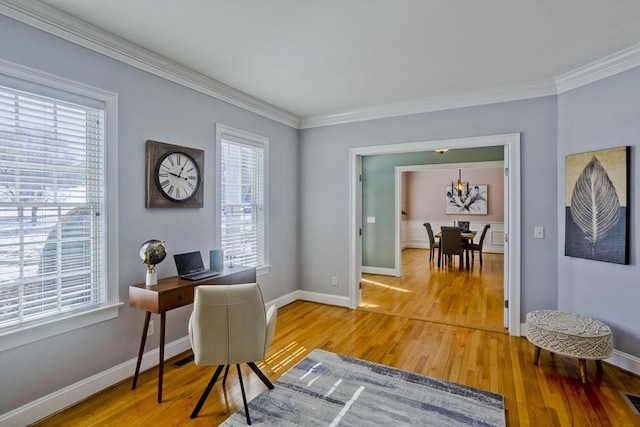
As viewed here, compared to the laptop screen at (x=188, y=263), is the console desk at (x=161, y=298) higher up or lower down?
lower down

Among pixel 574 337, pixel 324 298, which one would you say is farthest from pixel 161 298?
pixel 574 337

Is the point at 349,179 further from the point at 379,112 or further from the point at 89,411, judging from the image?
the point at 89,411

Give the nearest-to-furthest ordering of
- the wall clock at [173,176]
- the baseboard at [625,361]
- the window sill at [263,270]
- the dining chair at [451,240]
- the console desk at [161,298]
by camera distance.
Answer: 1. the console desk at [161,298]
2. the baseboard at [625,361]
3. the wall clock at [173,176]
4. the window sill at [263,270]
5. the dining chair at [451,240]

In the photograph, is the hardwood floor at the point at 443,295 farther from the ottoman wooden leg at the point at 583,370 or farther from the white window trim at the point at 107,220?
the white window trim at the point at 107,220

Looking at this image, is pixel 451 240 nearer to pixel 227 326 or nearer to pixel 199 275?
pixel 199 275

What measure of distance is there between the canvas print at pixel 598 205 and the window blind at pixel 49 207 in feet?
13.7

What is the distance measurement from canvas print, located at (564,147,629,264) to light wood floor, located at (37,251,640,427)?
104 cm

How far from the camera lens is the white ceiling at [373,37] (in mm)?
2029

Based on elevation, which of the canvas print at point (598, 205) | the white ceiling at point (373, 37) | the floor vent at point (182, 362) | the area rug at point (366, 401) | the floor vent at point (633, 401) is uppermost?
the white ceiling at point (373, 37)

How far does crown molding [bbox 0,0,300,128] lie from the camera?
1969 millimetres

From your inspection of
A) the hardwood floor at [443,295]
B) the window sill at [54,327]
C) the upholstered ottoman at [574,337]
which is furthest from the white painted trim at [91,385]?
the hardwood floor at [443,295]

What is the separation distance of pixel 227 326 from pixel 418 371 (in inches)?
66.6

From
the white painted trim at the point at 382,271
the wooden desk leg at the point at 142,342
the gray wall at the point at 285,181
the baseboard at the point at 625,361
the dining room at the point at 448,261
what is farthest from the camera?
the white painted trim at the point at 382,271

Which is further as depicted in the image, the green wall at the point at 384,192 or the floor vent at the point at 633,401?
the green wall at the point at 384,192
